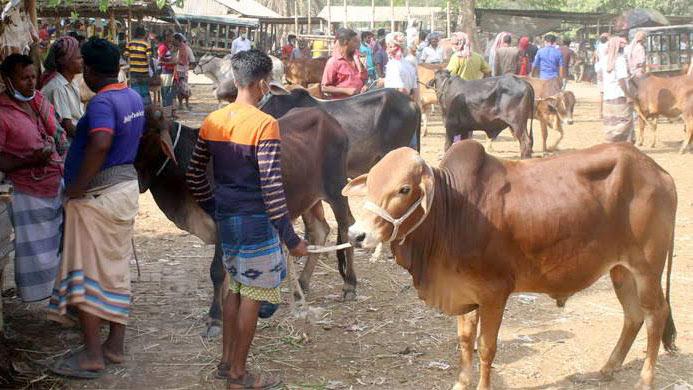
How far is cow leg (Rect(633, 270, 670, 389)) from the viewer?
4.52 meters

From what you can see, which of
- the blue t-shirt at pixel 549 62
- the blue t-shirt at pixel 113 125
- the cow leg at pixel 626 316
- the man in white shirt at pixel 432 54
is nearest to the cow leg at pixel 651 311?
the cow leg at pixel 626 316

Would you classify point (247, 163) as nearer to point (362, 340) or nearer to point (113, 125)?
point (113, 125)

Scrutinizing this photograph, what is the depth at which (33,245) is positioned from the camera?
4.87 metres

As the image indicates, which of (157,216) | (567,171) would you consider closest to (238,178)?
(567,171)

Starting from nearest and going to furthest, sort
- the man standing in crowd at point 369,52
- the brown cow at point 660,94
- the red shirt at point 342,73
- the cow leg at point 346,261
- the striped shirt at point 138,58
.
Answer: the cow leg at point 346,261 < the red shirt at point 342,73 < the brown cow at point 660,94 < the striped shirt at point 138,58 < the man standing in crowd at point 369,52

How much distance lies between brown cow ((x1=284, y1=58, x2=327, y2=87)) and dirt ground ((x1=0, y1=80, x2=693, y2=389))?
14596mm

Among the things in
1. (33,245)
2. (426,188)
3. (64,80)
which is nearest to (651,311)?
(426,188)

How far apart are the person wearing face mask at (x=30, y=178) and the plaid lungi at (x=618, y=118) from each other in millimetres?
10175

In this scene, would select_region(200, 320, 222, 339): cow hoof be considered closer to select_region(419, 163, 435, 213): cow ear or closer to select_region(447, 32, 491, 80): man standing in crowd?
select_region(419, 163, 435, 213): cow ear

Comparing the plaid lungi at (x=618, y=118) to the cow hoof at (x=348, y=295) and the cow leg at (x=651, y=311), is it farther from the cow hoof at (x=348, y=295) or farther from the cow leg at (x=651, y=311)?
the cow leg at (x=651, y=311)

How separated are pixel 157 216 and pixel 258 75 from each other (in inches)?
213

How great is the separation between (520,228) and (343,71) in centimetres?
525

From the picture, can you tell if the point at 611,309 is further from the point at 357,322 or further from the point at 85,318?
the point at 85,318

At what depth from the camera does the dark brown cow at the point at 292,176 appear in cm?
548
